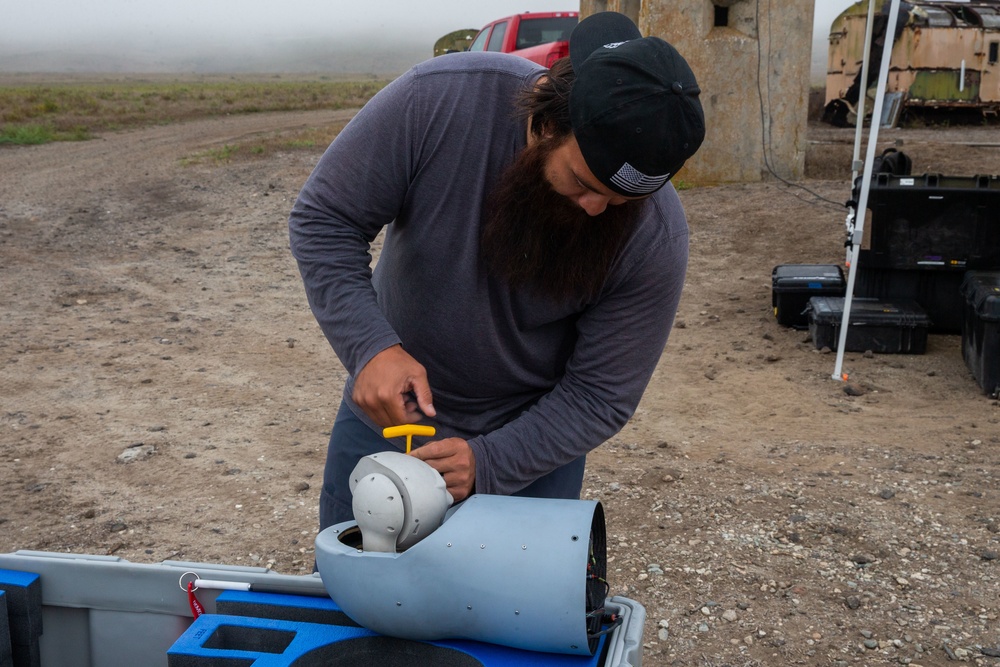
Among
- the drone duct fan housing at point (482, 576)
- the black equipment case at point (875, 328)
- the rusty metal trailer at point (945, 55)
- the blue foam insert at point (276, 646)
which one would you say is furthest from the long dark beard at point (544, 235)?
the rusty metal trailer at point (945, 55)

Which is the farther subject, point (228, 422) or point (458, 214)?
point (228, 422)

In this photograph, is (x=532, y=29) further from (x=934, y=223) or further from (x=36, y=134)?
(x=36, y=134)

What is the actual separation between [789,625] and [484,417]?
54.9 inches

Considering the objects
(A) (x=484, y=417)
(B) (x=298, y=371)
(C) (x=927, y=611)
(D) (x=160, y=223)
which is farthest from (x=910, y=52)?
(A) (x=484, y=417)

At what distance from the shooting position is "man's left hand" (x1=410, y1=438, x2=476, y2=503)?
1.69m

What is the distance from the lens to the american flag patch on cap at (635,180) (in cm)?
148

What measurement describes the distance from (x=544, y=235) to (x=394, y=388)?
390 millimetres

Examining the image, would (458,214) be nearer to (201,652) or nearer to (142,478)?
(201,652)

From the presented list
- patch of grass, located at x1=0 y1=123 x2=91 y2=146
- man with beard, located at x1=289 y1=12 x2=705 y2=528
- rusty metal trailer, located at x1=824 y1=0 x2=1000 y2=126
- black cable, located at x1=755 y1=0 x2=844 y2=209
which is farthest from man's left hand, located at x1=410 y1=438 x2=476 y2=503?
patch of grass, located at x1=0 y1=123 x2=91 y2=146

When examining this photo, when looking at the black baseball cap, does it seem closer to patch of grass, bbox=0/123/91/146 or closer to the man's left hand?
the man's left hand

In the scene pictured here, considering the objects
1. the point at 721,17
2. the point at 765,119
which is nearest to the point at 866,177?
the point at 765,119

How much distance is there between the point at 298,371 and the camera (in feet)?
17.3

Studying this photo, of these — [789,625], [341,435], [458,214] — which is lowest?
[789,625]

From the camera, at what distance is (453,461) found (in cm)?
171
